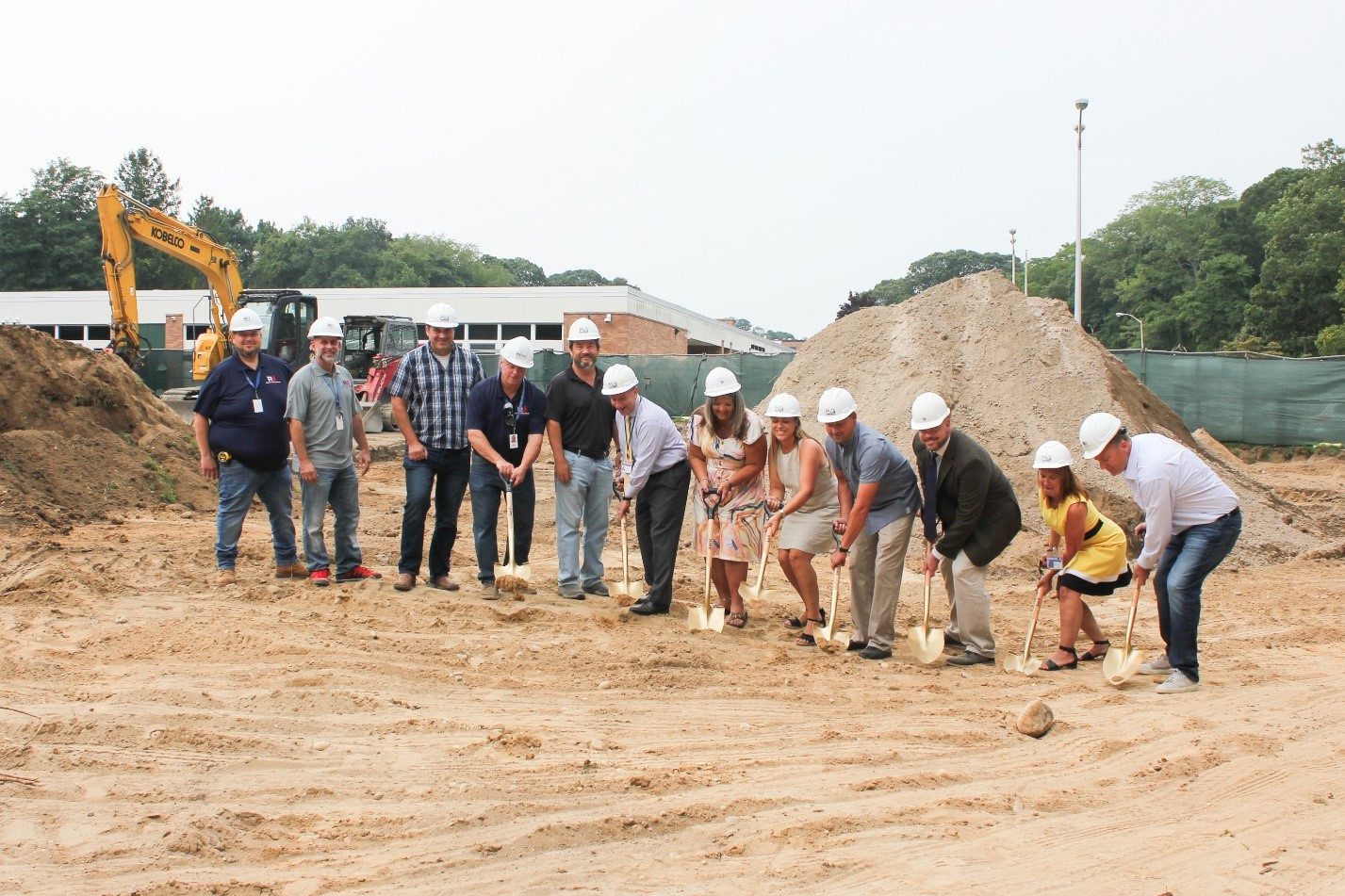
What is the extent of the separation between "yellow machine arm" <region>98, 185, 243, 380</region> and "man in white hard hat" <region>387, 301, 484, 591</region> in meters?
14.1

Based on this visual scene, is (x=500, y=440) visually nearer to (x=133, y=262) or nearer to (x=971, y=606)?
(x=971, y=606)

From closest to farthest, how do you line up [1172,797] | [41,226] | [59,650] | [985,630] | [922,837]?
[922,837] < [1172,797] < [59,650] < [985,630] < [41,226]

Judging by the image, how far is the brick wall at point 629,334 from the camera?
132 ft

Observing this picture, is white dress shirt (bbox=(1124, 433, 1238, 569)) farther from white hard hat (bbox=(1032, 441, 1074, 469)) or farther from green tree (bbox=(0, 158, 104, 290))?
green tree (bbox=(0, 158, 104, 290))

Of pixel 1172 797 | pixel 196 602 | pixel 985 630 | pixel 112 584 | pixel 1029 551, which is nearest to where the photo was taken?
pixel 1172 797

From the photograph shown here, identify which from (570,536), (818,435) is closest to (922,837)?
(570,536)

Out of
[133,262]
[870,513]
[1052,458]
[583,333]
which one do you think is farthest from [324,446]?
[133,262]

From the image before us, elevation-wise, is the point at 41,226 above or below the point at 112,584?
above

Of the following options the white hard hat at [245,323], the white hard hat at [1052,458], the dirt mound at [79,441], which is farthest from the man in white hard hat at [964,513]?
the dirt mound at [79,441]

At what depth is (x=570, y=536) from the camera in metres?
8.48

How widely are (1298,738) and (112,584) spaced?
299 inches

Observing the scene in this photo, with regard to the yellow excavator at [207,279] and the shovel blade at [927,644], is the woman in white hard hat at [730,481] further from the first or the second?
the yellow excavator at [207,279]

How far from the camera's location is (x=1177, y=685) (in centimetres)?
657

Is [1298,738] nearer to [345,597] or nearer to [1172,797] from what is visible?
[1172,797]
